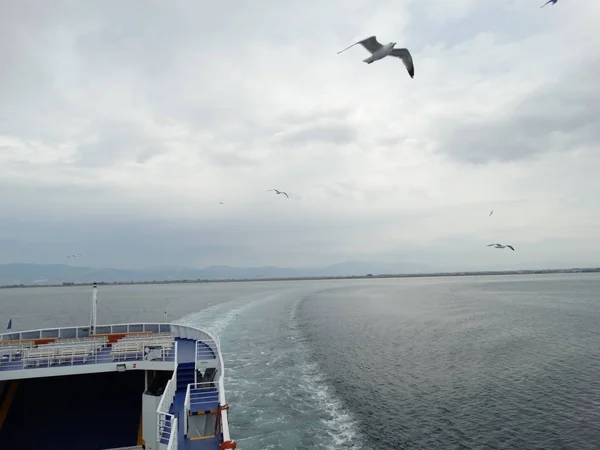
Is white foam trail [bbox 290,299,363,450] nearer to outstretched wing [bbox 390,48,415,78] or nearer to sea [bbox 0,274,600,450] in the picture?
sea [bbox 0,274,600,450]

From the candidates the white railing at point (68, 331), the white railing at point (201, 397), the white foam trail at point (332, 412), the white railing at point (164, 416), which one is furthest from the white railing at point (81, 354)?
the white foam trail at point (332, 412)

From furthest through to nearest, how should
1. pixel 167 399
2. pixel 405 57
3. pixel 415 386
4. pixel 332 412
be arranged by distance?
pixel 415 386
pixel 332 412
pixel 405 57
pixel 167 399

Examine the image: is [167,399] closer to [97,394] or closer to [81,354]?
[97,394]

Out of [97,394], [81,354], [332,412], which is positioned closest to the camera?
[81,354]

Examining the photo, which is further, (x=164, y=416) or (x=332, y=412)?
(x=332, y=412)

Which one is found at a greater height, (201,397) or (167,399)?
(167,399)

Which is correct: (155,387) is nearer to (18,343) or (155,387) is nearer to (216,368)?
(216,368)

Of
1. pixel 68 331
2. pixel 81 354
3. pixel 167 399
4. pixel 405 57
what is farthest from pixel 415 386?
pixel 68 331

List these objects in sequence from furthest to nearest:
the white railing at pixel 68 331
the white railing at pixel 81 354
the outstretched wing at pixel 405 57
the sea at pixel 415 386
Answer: the white railing at pixel 68 331 → the sea at pixel 415 386 → the white railing at pixel 81 354 → the outstretched wing at pixel 405 57

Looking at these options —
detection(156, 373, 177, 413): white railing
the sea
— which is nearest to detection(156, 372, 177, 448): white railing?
detection(156, 373, 177, 413): white railing

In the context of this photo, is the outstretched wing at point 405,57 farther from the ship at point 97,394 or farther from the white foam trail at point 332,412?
the white foam trail at point 332,412

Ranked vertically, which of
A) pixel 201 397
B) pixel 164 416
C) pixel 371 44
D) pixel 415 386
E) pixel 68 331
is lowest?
pixel 415 386

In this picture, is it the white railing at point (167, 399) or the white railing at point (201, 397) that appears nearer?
the white railing at point (167, 399)

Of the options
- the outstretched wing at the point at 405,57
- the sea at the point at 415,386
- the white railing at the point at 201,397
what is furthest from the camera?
the sea at the point at 415,386
